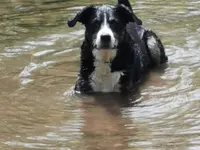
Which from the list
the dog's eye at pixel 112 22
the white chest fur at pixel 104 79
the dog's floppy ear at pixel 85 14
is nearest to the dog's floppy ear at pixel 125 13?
the dog's eye at pixel 112 22

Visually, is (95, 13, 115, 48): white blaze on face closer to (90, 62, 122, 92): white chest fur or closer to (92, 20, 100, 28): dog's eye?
(92, 20, 100, 28): dog's eye

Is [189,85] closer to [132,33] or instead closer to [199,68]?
[199,68]

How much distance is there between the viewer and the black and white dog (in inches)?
282

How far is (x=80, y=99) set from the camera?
717cm

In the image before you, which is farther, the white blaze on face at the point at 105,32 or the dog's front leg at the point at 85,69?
the dog's front leg at the point at 85,69

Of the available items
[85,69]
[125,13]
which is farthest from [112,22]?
[85,69]

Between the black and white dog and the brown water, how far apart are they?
0.22m

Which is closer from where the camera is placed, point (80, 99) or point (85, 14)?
point (80, 99)

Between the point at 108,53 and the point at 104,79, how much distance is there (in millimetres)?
393

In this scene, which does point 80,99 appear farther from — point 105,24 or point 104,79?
point 105,24

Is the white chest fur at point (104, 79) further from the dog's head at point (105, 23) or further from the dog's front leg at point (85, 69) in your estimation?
the dog's head at point (105, 23)

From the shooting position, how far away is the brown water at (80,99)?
557 cm

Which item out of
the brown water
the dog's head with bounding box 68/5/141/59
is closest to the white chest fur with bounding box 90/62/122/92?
the brown water

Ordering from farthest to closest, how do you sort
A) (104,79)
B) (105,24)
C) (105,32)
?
(104,79)
(105,24)
(105,32)
